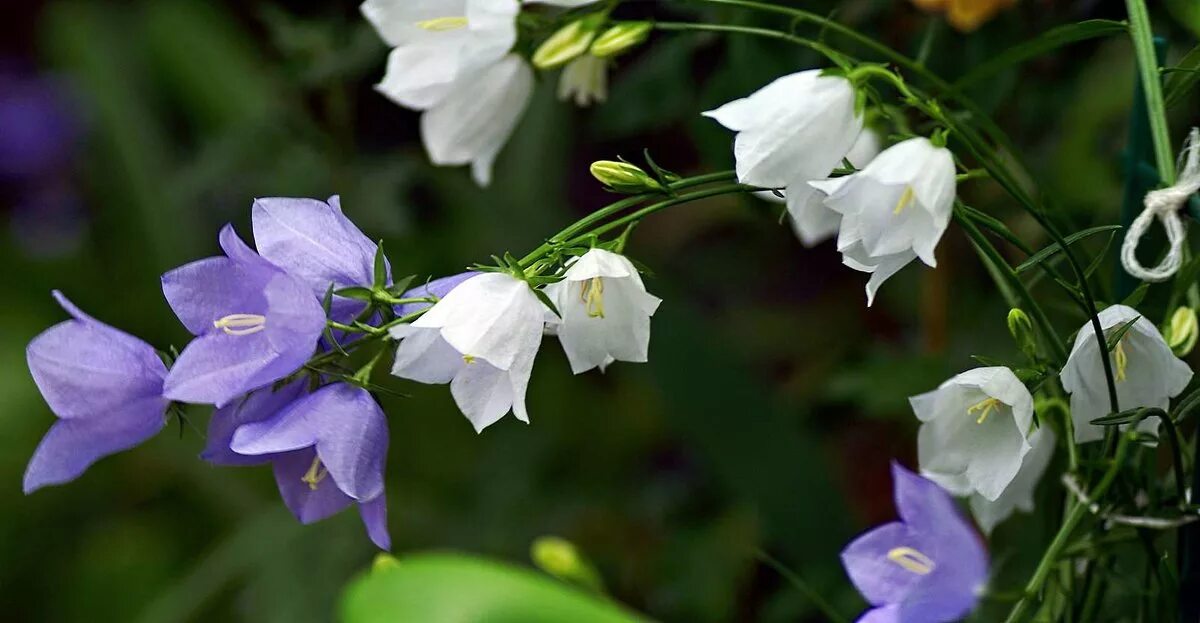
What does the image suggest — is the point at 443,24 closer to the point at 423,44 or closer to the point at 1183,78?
the point at 423,44

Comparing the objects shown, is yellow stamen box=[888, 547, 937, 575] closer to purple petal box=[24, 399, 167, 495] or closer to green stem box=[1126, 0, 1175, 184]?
green stem box=[1126, 0, 1175, 184]

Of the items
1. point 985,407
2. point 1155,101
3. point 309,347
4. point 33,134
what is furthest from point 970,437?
point 33,134

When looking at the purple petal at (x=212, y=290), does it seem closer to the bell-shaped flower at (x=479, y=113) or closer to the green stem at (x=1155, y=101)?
the bell-shaped flower at (x=479, y=113)

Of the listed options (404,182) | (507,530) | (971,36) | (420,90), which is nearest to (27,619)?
(507,530)

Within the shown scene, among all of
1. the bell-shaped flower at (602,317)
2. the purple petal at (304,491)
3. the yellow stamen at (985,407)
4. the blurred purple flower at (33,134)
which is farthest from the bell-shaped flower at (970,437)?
the blurred purple flower at (33,134)

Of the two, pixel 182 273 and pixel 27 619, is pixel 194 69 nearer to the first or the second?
pixel 27 619

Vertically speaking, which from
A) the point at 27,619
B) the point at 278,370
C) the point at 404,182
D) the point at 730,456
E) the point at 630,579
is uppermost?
the point at 278,370
